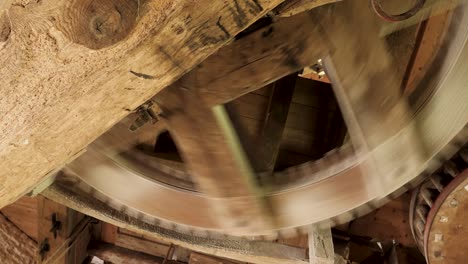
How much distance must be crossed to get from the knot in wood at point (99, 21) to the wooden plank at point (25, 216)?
1.59 metres

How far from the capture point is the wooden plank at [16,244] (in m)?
2.04

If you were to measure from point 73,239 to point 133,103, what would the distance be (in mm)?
1721

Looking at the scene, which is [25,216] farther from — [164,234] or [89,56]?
[89,56]

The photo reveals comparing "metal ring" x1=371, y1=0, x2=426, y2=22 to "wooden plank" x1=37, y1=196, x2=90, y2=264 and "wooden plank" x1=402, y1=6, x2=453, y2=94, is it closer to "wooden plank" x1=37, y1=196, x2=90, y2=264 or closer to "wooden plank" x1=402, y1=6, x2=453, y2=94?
"wooden plank" x1=402, y1=6, x2=453, y2=94

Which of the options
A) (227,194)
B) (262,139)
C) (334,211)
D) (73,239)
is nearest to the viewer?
(227,194)

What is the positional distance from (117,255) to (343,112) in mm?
1947

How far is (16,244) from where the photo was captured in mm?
2076

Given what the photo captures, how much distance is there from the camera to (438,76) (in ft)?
3.72

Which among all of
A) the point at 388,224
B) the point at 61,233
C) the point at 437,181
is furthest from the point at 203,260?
the point at 437,181

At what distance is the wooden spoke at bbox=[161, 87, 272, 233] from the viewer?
1103 millimetres

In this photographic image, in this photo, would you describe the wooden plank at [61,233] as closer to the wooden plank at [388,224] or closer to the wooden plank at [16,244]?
the wooden plank at [16,244]

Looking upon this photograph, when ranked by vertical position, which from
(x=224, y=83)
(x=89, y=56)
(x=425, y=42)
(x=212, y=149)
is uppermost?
(x=425, y=42)

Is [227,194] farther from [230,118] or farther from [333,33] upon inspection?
[333,33]

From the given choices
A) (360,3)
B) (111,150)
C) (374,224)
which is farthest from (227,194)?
(374,224)
